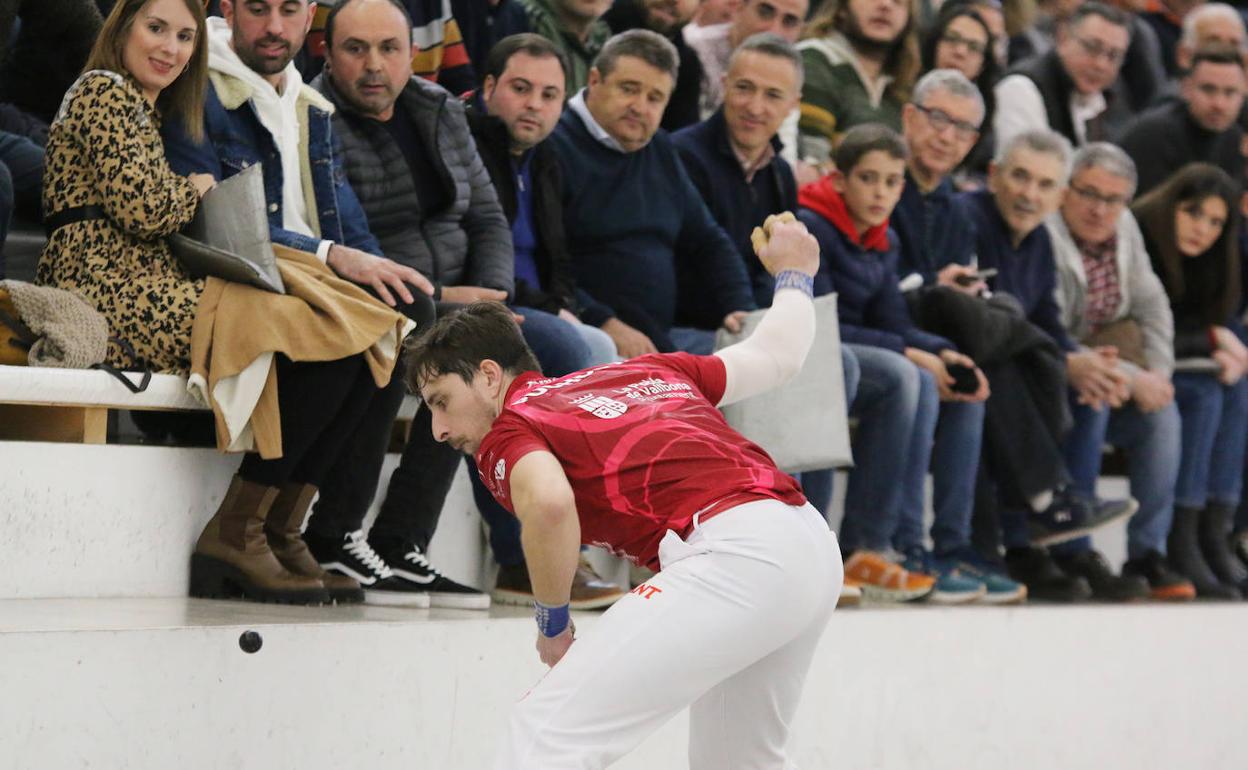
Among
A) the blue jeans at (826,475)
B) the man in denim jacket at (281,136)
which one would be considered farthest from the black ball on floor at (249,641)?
the blue jeans at (826,475)

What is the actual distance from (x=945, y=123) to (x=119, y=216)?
3.04m

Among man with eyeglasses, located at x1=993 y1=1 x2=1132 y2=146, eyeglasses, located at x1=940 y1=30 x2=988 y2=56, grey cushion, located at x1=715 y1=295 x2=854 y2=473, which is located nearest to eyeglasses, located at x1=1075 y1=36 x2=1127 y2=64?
man with eyeglasses, located at x1=993 y1=1 x2=1132 y2=146

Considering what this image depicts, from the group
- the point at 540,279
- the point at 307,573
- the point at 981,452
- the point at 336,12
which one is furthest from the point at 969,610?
the point at 336,12

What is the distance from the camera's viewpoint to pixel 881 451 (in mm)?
5141

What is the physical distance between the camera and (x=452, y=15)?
5.25 meters

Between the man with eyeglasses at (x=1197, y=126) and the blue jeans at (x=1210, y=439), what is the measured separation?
1.07m

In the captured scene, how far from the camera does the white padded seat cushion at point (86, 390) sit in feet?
11.7

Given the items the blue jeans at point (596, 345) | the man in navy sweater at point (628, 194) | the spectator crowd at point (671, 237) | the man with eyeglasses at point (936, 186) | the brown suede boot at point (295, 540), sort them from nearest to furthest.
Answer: the spectator crowd at point (671, 237)
the brown suede boot at point (295, 540)
the blue jeans at point (596, 345)
the man in navy sweater at point (628, 194)
the man with eyeglasses at point (936, 186)

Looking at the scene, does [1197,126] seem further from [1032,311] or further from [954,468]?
[954,468]

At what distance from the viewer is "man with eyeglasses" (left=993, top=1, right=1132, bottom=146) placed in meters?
7.09

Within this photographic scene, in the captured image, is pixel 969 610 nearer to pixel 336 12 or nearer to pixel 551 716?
pixel 336 12

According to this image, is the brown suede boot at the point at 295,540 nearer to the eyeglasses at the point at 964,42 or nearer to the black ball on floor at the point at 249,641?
the black ball on floor at the point at 249,641

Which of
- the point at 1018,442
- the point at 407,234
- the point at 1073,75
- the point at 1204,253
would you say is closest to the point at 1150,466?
the point at 1018,442

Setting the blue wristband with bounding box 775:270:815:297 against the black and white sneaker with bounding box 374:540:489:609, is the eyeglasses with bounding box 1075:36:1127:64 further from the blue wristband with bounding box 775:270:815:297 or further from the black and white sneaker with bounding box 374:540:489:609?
the blue wristband with bounding box 775:270:815:297
